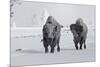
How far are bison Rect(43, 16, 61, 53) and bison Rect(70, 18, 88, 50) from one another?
8.2 inches

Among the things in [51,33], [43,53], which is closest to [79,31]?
[51,33]

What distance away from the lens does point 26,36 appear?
95.9 inches

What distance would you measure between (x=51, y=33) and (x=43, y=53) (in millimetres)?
264

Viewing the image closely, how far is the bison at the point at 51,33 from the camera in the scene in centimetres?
253

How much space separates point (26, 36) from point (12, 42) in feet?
0.59

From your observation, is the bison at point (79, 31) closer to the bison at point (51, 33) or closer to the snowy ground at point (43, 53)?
the snowy ground at point (43, 53)

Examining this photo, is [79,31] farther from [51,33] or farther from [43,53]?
[43,53]

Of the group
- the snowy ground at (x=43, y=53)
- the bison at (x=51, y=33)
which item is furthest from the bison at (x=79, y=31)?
the bison at (x=51, y=33)

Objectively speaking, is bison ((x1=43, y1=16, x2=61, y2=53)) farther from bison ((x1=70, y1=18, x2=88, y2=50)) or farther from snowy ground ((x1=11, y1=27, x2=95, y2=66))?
bison ((x1=70, y1=18, x2=88, y2=50))

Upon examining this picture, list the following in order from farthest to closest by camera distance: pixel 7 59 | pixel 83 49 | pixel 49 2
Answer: pixel 83 49
pixel 49 2
pixel 7 59

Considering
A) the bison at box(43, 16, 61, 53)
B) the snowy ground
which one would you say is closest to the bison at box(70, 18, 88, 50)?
the snowy ground

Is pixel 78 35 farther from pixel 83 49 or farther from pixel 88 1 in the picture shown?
pixel 88 1

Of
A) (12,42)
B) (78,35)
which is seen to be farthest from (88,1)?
(12,42)

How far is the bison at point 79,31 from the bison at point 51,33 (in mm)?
208
